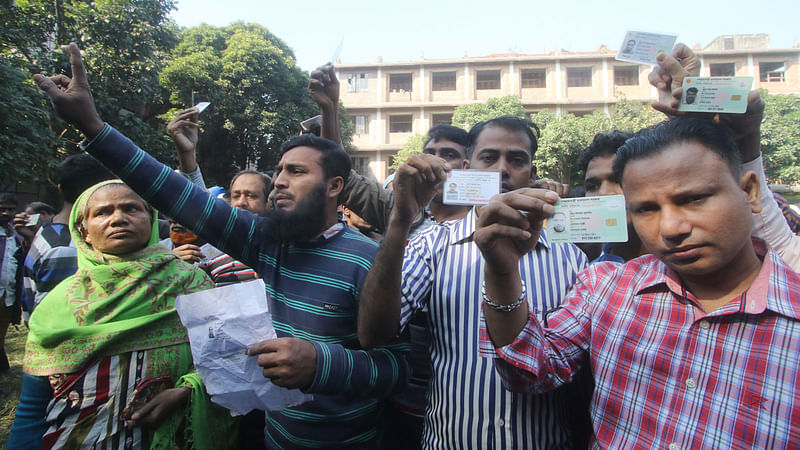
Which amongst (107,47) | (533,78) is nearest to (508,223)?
(107,47)

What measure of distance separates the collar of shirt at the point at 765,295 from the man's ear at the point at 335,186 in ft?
4.86

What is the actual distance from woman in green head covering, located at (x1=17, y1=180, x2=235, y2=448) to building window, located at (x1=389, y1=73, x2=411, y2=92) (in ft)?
107

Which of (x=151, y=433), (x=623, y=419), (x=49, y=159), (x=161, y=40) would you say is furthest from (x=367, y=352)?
(x=161, y=40)

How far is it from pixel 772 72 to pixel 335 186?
132 feet

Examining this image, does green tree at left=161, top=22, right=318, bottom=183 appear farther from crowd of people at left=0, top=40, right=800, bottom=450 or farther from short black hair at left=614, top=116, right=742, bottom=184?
short black hair at left=614, top=116, right=742, bottom=184

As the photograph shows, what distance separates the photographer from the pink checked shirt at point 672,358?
3.53ft

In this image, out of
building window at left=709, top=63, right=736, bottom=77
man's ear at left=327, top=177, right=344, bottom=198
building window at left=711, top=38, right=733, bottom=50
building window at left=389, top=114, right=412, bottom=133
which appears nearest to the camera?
man's ear at left=327, top=177, right=344, bottom=198

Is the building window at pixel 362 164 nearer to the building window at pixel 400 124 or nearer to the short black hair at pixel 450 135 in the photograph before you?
the building window at pixel 400 124

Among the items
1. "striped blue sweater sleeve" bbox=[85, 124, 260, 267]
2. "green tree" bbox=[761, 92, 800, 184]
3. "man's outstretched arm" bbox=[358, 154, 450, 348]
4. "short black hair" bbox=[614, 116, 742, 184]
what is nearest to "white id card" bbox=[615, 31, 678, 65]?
"short black hair" bbox=[614, 116, 742, 184]

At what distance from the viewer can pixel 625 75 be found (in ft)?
100.0

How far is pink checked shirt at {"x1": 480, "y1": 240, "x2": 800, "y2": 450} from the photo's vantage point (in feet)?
3.53

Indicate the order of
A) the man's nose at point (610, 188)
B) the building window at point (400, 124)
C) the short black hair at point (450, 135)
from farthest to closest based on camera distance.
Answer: the building window at point (400, 124), the short black hair at point (450, 135), the man's nose at point (610, 188)

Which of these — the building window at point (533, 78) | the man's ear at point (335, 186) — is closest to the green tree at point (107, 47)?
the man's ear at point (335, 186)

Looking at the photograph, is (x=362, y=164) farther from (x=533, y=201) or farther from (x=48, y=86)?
(x=533, y=201)
